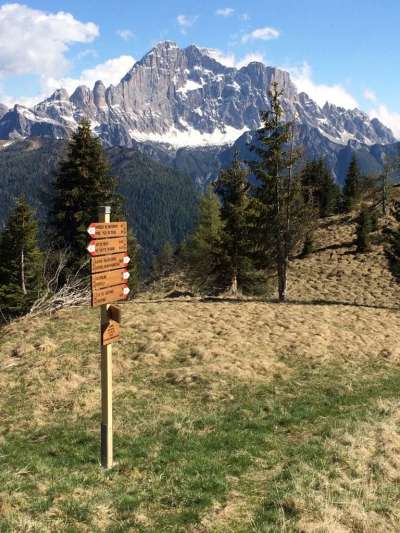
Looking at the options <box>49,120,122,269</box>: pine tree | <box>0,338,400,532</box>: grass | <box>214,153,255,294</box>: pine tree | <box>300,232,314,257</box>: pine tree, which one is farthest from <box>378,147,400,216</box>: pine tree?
<box>0,338,400,532</box>: grass

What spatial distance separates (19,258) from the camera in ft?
106

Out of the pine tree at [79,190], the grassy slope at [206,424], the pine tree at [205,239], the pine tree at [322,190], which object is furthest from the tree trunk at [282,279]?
the pine tree at [322,190]

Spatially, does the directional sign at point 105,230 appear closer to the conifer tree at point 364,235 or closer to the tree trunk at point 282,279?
the tree trunk at point 282,279

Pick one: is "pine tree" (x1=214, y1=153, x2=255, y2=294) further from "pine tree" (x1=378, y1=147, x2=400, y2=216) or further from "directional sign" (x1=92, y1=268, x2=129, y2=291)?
"pine tree" (x1=378, y1=147, x2=400, y2=216)

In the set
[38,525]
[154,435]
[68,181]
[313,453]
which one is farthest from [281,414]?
[68,181]

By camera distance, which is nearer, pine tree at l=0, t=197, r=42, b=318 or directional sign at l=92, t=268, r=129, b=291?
directional sign at l=92, t=268, r=129, b=291

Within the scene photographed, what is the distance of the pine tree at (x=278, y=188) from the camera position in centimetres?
2727

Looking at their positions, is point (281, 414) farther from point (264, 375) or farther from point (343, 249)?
point (343, 249)

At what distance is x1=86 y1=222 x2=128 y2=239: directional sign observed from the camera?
7.70 m

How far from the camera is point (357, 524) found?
660 centimetres

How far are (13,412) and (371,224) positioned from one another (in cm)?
4980

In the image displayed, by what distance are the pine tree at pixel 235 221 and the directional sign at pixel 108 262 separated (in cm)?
2482

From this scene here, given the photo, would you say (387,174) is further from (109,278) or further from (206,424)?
(109,278)

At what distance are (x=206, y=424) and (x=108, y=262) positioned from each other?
5.21m
